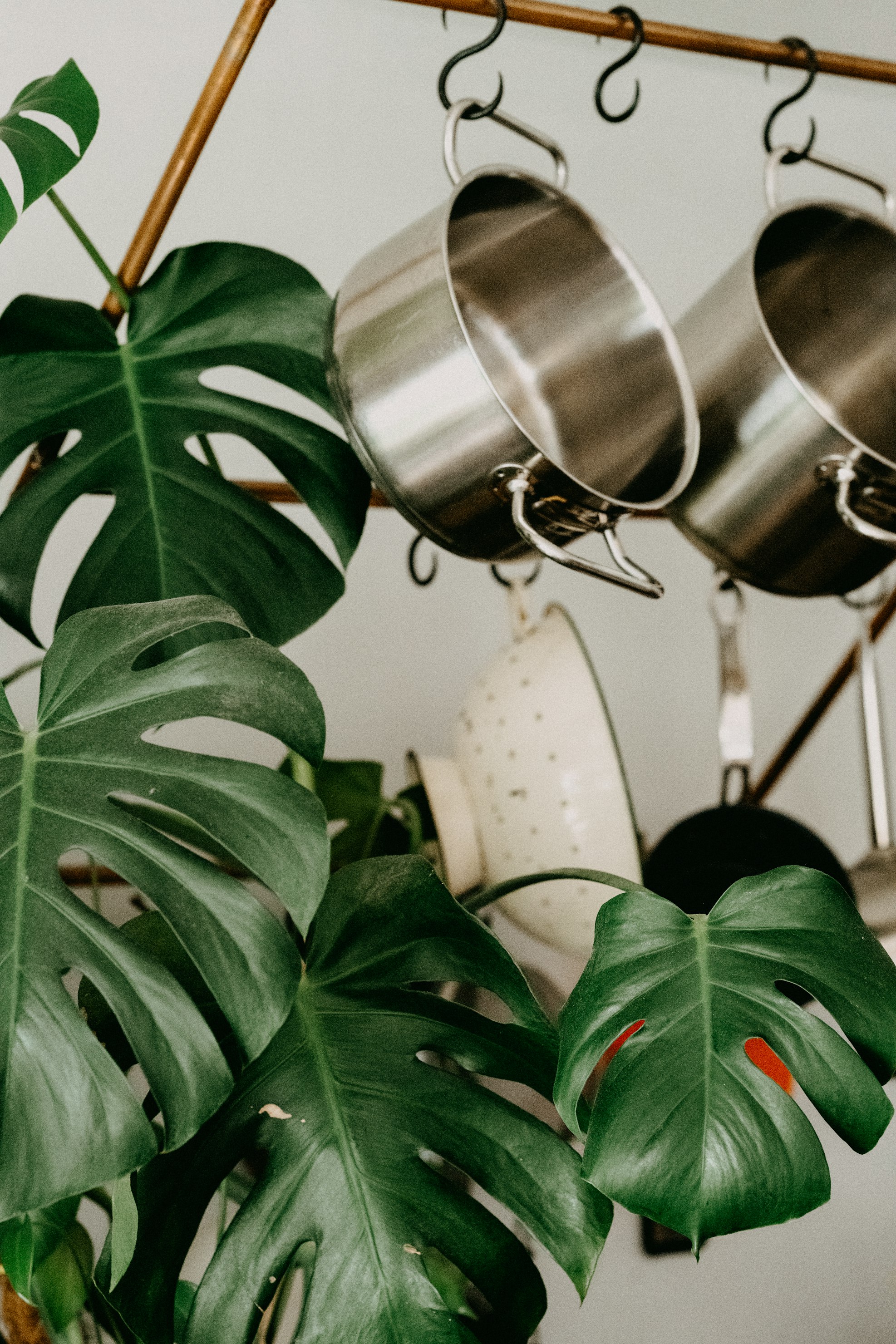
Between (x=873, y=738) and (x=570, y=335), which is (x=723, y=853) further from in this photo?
(x=570, y=335)

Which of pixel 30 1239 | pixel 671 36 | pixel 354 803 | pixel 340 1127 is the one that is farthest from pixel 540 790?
pixel 671 36

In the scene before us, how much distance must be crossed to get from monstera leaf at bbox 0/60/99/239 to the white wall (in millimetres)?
411

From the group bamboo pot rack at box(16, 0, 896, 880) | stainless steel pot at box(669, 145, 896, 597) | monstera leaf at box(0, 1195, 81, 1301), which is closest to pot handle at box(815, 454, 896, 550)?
stainless steel pot at box(669, 145, 896, 597)

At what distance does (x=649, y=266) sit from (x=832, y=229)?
40cm

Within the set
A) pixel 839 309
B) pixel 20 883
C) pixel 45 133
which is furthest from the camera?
pixel 839 309

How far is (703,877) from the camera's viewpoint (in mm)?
880

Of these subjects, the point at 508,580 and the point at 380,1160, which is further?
the point at 508,580

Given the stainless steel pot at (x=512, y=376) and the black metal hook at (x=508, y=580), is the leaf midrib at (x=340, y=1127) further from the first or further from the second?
the black metal hook at (x=508, y=580)

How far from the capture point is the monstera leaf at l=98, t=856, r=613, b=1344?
1.63 feet

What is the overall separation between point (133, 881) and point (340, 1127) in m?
0.16

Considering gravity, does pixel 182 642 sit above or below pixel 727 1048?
above

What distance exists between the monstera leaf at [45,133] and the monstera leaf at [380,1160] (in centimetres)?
38

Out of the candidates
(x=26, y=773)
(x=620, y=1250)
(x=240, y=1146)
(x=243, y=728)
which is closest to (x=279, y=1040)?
(x=240, y=1146)

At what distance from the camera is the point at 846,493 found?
720 millimetres
